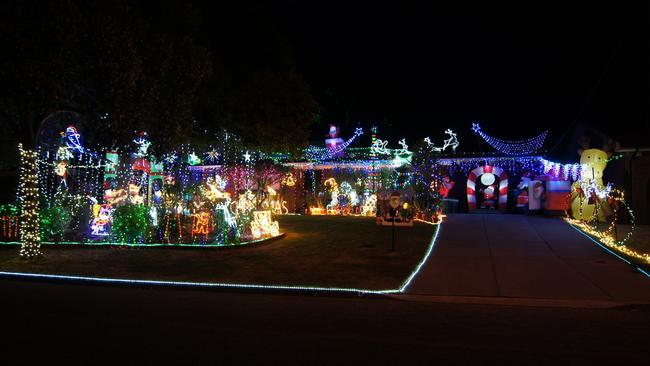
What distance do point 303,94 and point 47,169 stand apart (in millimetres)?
9987

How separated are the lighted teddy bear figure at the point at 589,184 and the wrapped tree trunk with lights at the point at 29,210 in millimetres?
17672

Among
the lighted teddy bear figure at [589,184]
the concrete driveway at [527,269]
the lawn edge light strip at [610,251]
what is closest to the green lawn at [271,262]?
the concrete driveway at [527,269]

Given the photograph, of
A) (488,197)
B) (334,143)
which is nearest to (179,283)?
(334,143)

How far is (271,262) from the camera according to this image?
12734 mm

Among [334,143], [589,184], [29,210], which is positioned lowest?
[29,210]

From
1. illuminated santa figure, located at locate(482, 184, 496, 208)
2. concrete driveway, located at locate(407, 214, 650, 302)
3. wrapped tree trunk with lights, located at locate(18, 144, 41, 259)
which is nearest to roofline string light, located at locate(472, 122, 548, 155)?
illuminated santa figure, located at locate(482, 184, 496, 208)

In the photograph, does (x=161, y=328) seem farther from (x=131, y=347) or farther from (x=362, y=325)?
(x=362, y=325)

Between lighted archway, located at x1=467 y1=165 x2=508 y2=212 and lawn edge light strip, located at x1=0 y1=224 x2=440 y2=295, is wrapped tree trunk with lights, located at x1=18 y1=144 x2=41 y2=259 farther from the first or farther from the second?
lighted archway, located at x1=467 y1=165 x2=508 y2=212

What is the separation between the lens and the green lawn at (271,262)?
1088cm

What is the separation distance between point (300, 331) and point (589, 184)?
16.4m

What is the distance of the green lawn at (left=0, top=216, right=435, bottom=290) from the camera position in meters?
10.9

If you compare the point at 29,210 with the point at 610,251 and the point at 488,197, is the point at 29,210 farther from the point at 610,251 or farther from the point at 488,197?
the point at 488,197

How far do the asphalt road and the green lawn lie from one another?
4.63 feet

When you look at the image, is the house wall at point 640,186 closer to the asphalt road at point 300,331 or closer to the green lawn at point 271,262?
the green lawn at point 271,262
